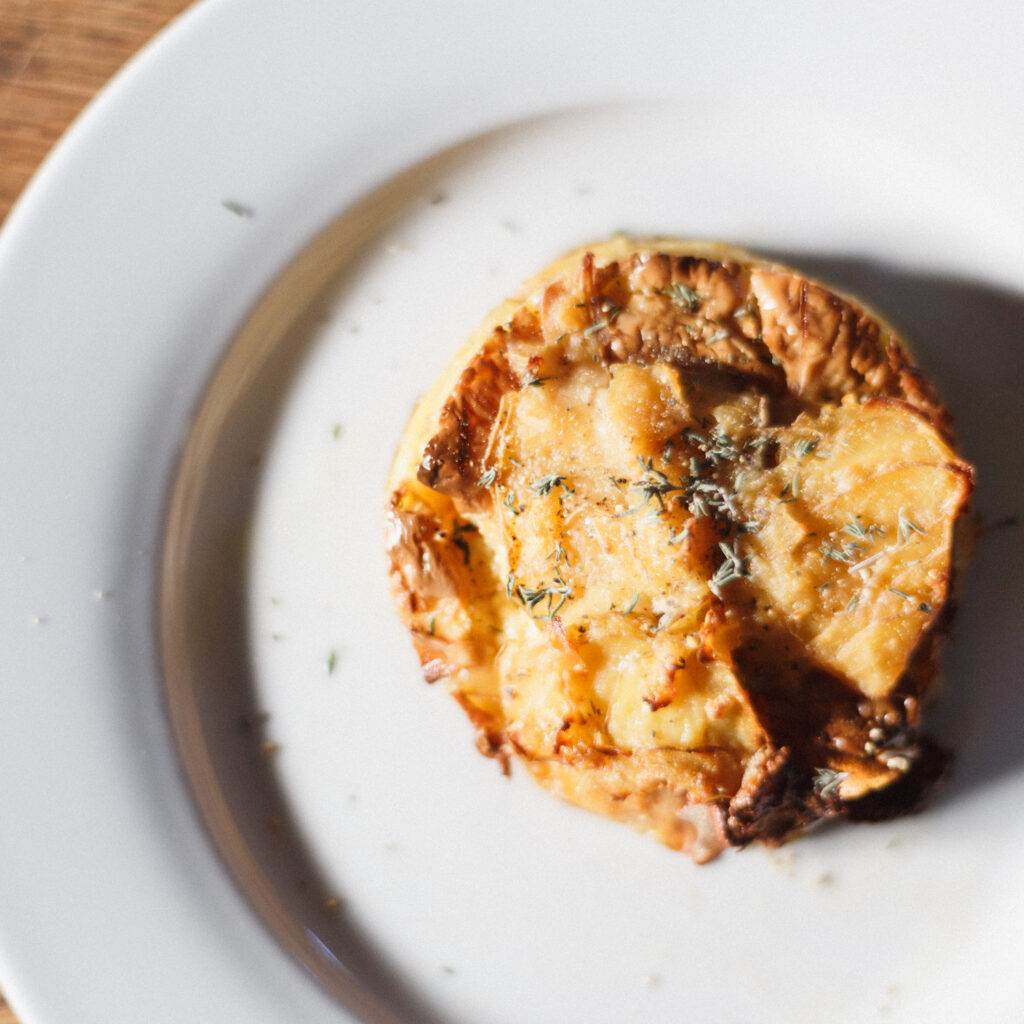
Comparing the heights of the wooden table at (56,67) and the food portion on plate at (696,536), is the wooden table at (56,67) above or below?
above

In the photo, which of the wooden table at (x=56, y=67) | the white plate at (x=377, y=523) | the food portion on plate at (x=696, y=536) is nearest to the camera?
the food portion on plate at (x=696, y=536)

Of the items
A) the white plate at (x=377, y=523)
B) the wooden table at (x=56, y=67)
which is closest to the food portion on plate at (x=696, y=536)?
the white plate at (x=377, y=523)

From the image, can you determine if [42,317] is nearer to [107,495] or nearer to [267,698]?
[107,495]

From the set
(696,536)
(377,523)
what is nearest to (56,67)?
(377,523)

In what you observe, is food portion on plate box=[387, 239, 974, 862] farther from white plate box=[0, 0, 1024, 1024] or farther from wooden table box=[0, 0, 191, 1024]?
wooden table box=[0, 0, 191, 1024]

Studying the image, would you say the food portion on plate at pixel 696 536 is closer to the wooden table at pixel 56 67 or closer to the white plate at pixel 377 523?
the white plate at pixel 377 523

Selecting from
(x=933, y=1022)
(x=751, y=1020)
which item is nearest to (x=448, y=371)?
(x=751, y=1020)

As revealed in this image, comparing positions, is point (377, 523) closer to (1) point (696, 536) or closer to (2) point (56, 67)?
(1) point (696, 536)
